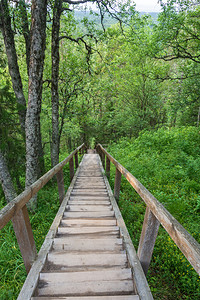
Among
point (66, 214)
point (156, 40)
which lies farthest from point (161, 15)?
point (66, 214)

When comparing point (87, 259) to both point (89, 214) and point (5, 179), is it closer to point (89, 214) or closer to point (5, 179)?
point (89, 214)

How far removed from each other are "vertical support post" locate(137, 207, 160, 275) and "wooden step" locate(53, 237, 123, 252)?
457 mm

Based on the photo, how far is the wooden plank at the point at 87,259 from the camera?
6.88 ft

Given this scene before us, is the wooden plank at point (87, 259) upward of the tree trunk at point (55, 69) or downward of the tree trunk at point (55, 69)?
downward

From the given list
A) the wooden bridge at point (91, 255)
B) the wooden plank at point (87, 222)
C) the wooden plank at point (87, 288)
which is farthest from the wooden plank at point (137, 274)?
the wooden plank at point (87, 222)

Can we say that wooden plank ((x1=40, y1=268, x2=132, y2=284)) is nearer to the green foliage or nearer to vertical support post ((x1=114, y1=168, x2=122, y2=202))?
the green foliage

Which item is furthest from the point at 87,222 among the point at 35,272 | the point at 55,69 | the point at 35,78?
the point at 55,69

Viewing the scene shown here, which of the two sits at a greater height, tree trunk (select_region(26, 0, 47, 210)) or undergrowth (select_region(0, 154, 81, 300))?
tree trunk (select_region(26, 0, 47, 210))

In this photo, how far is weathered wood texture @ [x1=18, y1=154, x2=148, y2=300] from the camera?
172 cm

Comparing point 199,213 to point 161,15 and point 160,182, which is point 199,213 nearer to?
point 160,182

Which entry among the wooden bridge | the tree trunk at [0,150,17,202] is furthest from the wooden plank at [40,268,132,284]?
the tree trunk at [0,150,17,202]

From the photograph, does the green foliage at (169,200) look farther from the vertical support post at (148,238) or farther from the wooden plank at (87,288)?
the wooden plank at (87,288)

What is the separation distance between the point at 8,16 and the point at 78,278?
685cm

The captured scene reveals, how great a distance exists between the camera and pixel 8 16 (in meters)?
4.84
